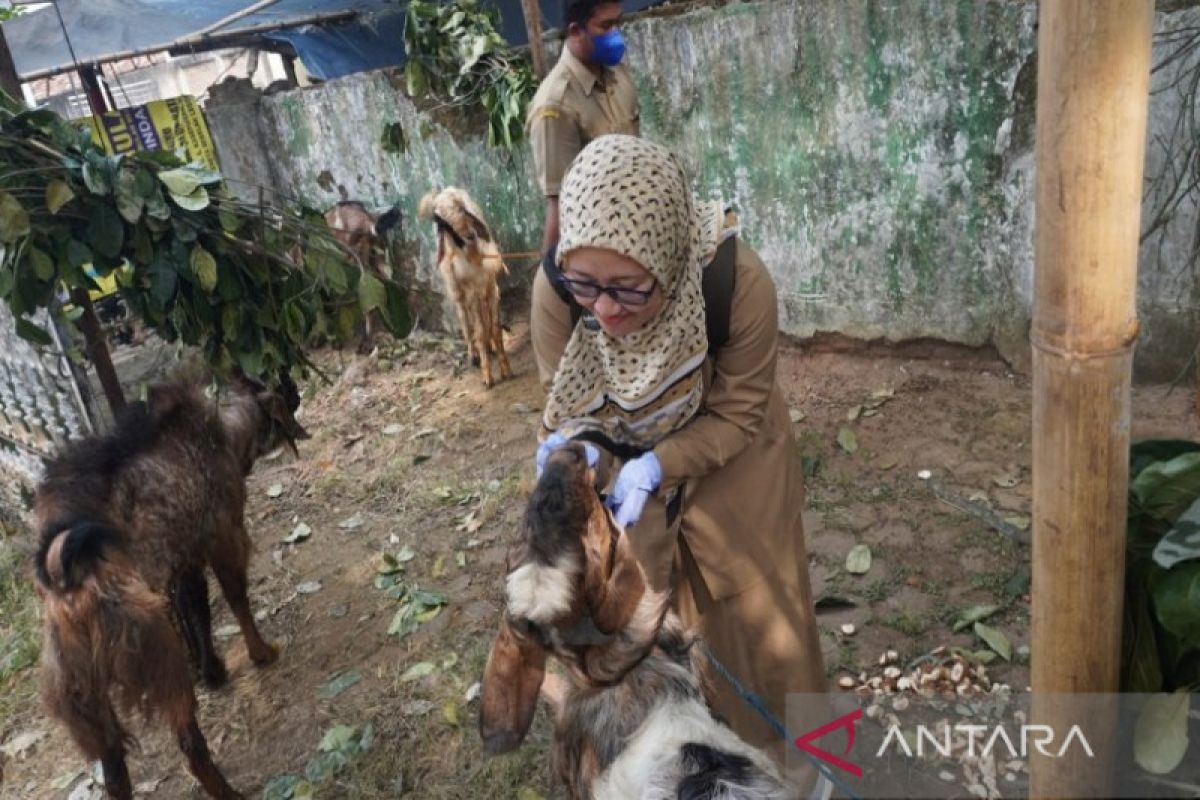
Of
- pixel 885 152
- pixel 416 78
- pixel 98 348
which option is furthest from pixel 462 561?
pixel 416 78

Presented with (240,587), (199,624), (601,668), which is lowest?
(199,624)

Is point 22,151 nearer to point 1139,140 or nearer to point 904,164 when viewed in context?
point 1139,140

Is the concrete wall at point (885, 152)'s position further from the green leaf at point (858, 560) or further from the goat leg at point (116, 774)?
the goat leg at point (116, 774)

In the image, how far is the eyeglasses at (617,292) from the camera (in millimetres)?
2172

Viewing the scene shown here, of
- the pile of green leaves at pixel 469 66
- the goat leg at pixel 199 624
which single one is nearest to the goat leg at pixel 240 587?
the goat leg at pixel 199 624

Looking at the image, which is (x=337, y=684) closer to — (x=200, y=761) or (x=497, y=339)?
(x=200, y=761)

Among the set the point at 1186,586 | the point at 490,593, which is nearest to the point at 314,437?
the point at 490,593

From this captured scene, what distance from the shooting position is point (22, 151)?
11.0ft

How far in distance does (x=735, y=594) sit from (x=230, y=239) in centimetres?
261

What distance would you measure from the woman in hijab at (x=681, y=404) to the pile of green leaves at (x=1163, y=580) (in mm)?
1009

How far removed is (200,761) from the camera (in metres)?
3.47

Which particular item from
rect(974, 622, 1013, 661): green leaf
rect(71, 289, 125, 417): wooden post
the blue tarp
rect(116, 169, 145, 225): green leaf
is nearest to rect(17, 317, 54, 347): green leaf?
rect(71, 289, 125, 417): wooden post

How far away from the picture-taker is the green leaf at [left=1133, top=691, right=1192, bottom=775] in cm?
149

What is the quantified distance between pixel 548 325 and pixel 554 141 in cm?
245
